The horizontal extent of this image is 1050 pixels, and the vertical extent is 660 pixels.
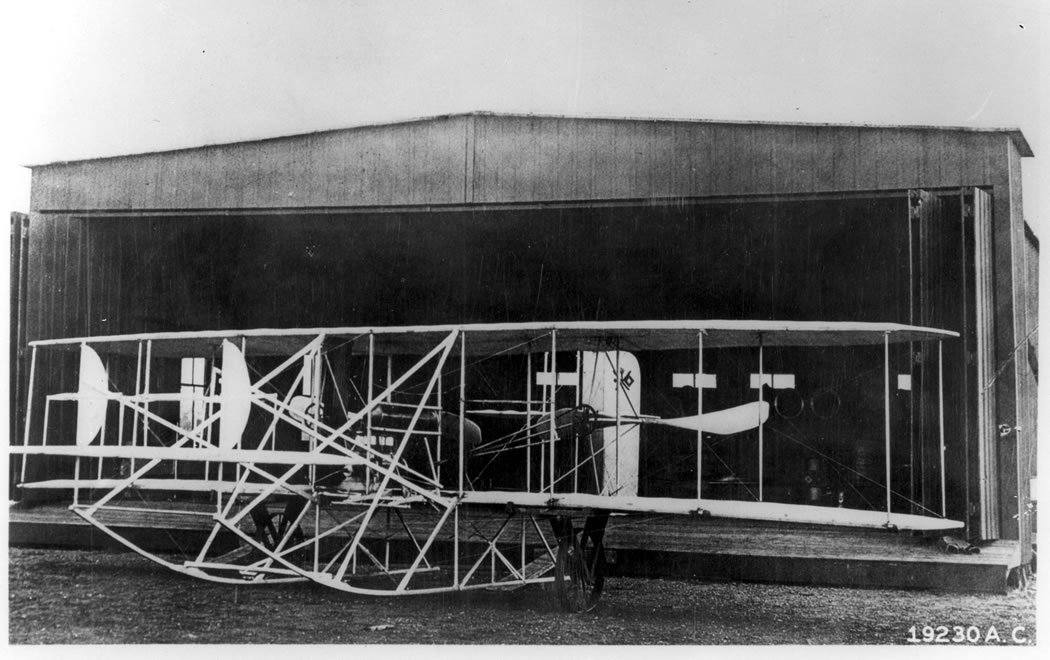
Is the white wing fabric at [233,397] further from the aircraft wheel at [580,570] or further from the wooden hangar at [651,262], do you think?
the aircraft wheel at [580,570]

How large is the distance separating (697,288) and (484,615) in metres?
5.97

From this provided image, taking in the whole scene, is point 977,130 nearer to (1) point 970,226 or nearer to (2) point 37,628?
(1) point 970,226

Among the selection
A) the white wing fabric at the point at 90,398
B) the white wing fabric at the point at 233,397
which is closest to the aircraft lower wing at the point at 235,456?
the white wing fabric at the point at 233,397

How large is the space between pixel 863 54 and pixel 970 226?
2.44 m

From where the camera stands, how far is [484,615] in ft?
27.7

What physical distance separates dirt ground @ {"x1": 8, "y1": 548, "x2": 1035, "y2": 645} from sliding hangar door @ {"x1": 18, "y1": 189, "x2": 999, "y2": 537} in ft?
4.98

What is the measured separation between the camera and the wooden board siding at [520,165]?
388 inches

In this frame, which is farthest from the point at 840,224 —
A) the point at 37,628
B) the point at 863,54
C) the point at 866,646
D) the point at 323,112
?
the point at 37,628

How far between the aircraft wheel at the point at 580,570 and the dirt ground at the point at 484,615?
0.14 m

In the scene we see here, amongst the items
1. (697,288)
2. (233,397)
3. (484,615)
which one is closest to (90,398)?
(233,397)

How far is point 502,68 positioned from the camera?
9.16 meters

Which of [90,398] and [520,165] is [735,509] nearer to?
[520,165]

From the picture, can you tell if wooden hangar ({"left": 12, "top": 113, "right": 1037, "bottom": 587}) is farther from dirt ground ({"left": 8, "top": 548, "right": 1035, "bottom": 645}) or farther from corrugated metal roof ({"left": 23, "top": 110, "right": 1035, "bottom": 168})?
dirt ground ({"left": 8, "top": 548, "right": 1035, "bottom": 645})

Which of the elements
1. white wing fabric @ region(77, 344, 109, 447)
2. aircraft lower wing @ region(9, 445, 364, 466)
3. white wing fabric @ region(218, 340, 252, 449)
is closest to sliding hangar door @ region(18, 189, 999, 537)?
white wing fabric @ region(77, 344, 109, 447)
